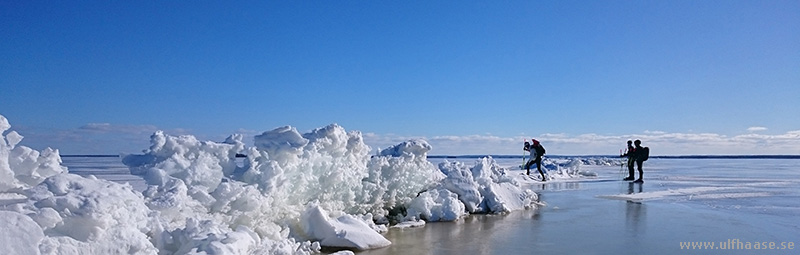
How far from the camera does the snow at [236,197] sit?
3.16 m

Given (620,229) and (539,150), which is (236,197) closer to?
(620,229)

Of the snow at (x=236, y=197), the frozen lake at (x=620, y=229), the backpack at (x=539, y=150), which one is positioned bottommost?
the frozen lake at (x=620, y=229)

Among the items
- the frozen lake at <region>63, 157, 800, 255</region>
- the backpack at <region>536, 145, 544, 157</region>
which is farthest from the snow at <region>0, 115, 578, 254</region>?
the backpack at <region>536, 145, 544, 157</region>

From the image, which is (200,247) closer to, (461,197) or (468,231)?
(468,231)

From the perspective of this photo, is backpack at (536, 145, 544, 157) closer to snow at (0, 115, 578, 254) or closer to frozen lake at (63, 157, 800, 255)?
frozen lake at (63, 157, 800, 255)

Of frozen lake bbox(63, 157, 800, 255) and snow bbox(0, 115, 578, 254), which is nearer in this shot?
snow bbox(0, 115, 578, 254)

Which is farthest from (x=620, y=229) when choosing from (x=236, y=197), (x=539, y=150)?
(x=539, y=150)

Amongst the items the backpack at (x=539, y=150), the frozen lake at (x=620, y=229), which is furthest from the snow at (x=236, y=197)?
the backpack at (x=539, y=150)

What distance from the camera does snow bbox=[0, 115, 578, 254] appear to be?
3.16 m

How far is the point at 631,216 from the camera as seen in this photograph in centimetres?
717

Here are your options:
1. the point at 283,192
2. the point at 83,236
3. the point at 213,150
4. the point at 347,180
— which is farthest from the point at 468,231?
the point at 83,236

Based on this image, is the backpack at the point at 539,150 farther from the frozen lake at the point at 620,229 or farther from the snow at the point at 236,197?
the snow at the point at 236,197

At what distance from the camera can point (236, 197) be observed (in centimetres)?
469

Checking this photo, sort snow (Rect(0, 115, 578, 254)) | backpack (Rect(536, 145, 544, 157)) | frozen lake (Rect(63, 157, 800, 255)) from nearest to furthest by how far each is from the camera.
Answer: snow (Rect(0, 115, 578, 254)) < frozen lake (Rect(63, 157, 800, 255)) < backpack (Rect(536, 145, 544, 157))
